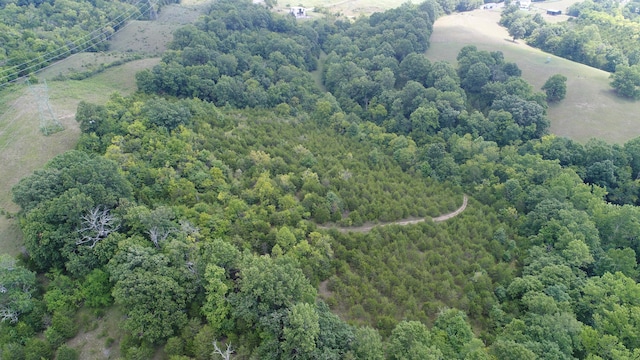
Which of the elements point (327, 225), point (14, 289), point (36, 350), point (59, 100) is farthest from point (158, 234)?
point (59, 100)

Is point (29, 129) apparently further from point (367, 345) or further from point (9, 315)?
point (367, 345)

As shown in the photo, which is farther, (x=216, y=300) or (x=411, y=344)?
(x=216, y=300)

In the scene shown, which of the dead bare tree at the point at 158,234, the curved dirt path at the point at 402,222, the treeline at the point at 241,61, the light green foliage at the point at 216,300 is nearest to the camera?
the light green foliage at the point at 216,300

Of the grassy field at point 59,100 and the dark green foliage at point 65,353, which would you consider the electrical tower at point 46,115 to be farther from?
the dark green foliage at point 65,353

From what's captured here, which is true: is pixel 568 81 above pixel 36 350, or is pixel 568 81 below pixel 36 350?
above

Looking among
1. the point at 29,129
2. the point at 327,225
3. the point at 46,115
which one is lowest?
the point at 327,225

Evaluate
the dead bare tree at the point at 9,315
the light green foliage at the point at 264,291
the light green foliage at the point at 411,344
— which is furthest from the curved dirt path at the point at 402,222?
the dead bare tree at the point at 9,315

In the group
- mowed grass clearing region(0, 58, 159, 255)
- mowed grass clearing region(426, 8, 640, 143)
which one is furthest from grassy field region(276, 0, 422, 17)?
mowed grass clearing region(0, 58, 159, 255)
